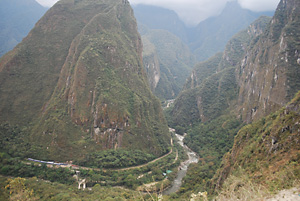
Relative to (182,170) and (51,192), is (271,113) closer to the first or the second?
(182,170)

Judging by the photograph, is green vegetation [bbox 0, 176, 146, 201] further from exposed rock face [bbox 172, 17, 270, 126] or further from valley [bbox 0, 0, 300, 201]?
exposed rock face [bbox 172, 17, 270, 126]

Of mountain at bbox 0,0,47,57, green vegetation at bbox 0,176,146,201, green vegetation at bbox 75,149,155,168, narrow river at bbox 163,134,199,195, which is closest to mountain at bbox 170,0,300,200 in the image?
narrow river at bbox 163,134,199,195

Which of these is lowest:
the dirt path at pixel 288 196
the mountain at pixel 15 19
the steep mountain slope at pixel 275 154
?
the steep mountain slope at pixel 275 154

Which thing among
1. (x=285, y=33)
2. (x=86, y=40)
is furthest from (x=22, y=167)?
(x=285, y=33)

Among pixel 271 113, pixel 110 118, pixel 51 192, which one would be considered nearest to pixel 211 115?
pixel 271 113

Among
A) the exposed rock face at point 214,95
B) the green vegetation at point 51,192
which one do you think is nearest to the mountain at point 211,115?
the exposed rock face at point 214,95

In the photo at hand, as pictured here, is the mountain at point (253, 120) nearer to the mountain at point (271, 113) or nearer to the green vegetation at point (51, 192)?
the mountain at point (271, 113)

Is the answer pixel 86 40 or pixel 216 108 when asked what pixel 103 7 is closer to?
pixel 86 40
